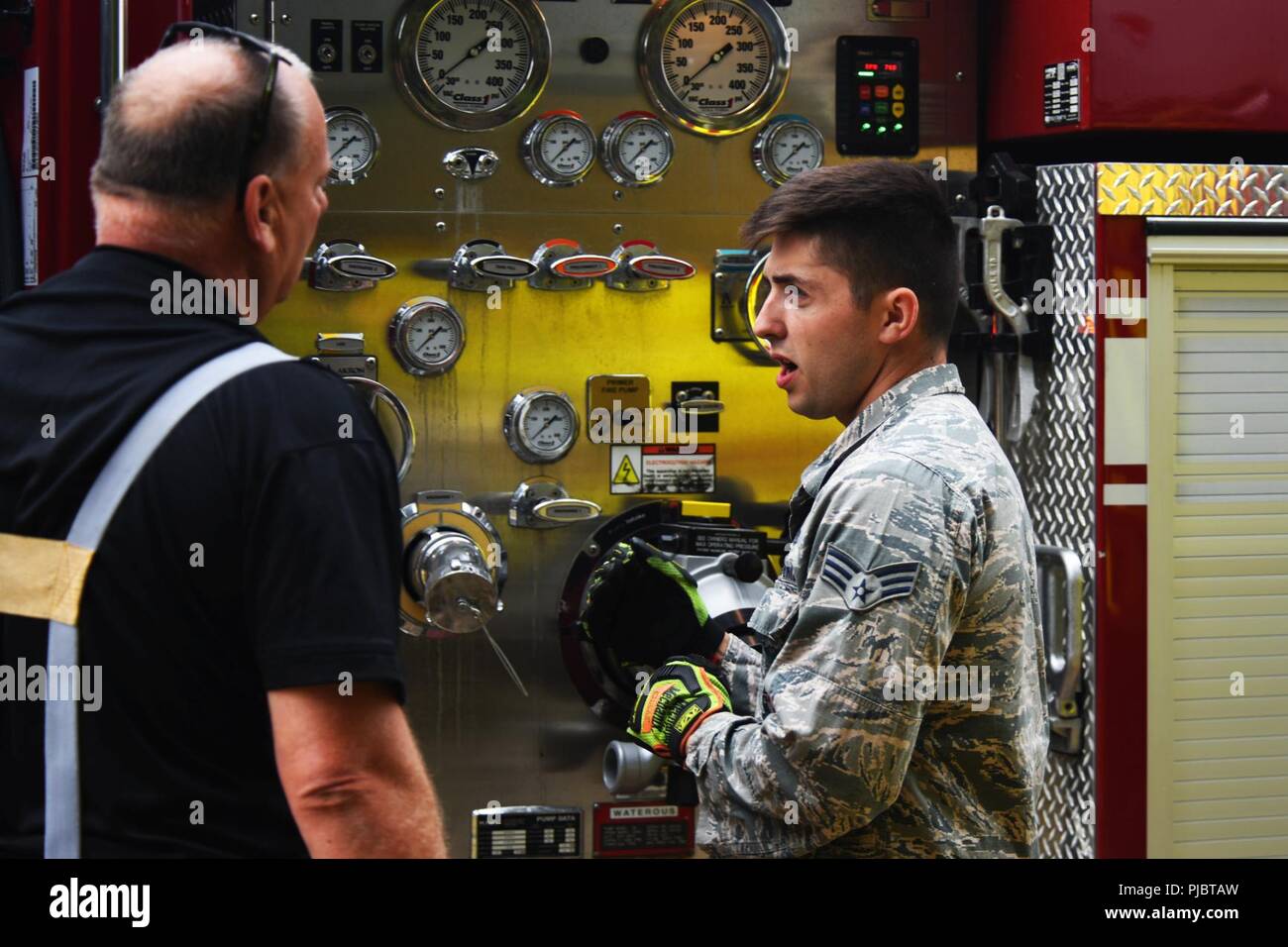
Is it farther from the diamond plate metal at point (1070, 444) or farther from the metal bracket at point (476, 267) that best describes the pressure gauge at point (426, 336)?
the diamond plate metal at point (1070, 444)

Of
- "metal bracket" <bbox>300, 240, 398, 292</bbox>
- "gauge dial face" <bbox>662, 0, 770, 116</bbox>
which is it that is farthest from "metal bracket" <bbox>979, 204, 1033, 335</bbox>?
"metal bracket" <bbox>300, 240, 398, 292</bbox>

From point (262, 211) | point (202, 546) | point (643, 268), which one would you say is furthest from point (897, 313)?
point (643, 268)

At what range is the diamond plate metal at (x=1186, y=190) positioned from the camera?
414cm

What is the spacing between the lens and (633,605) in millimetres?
4180

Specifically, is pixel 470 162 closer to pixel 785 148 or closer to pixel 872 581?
pixel 785 148

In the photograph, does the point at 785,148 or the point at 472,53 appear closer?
the point at 472,53

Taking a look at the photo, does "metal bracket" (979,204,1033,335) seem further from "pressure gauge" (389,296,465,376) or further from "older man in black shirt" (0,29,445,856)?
"older man in black shirt" (0,29,445,856)

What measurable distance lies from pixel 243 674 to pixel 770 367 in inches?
112

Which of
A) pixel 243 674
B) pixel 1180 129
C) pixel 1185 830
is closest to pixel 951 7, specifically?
pixel 1180 129

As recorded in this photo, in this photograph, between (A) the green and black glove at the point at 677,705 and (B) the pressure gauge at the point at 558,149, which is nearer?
(A) the green and black glove at the point at 677,705

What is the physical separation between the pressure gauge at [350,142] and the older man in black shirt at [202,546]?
91.6 inches

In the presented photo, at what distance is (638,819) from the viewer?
14.0 ft

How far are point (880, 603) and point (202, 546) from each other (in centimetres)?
103

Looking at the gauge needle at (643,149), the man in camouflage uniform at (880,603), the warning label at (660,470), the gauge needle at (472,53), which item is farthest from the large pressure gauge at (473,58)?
the man in camouflage uniform at (880,603)
